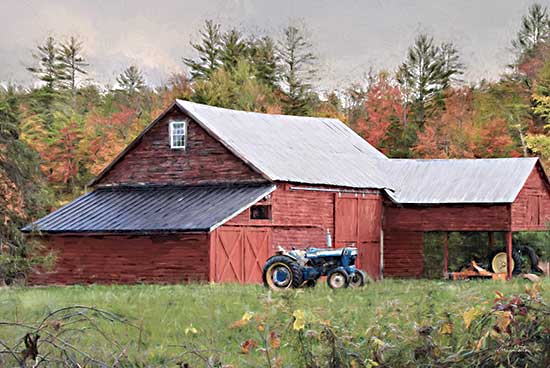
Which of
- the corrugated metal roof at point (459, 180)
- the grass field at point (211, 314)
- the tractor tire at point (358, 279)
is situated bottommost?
the grass field at point (211, 314)

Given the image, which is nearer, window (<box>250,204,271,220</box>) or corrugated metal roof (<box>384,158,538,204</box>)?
window (<box>250,204,271,220</box>)

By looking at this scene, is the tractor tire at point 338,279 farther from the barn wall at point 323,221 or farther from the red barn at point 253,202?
the barn wall at point 323,221

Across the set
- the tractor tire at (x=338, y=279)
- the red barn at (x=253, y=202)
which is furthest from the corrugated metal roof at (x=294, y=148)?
the tractor tire at (x=338, y=279)

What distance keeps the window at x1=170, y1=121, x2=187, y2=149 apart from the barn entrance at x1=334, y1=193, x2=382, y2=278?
20.2ft

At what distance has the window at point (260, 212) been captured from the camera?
38.4 meters

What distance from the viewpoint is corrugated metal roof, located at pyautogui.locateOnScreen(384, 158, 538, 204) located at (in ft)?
136

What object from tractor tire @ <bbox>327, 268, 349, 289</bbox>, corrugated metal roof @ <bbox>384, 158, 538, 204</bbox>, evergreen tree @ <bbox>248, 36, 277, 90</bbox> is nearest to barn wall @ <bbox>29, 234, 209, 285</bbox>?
tractor tire @ <bbox>327, 268, 349, 289</bbox>

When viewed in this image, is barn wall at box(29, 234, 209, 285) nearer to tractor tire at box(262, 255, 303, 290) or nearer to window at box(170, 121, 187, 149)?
tractor tire at box(262, 255, 303, 290)

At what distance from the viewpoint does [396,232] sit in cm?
4431

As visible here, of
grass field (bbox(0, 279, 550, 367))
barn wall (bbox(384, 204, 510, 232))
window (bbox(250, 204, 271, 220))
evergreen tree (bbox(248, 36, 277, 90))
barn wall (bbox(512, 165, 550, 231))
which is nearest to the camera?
grass field (bbox(0, 279, 550, 367))

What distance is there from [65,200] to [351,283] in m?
36.1

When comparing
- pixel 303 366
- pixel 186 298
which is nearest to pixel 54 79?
pixel 186 298

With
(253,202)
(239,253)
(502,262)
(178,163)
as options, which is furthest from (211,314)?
(502,262)

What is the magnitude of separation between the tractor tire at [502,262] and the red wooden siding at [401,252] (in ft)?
11.7
